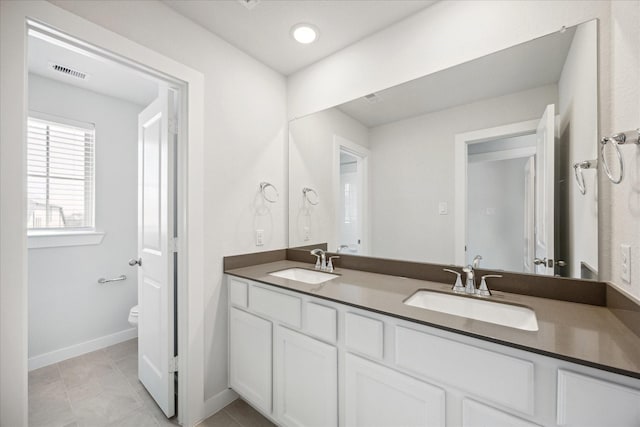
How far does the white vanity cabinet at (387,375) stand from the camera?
750 mm

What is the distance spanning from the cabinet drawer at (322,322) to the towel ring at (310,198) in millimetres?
1028

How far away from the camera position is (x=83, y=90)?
8.37 feet

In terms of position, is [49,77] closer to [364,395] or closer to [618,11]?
[364,395]

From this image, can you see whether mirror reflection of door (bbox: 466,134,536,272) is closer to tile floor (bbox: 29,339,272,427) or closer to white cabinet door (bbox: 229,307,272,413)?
white cabinet door (bbox: 229,307,272,413)

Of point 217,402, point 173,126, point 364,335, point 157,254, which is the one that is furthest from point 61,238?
point 364,335

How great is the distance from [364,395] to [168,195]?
5.04 ft

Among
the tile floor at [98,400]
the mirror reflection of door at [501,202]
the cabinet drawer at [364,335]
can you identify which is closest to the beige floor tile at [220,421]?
the tile floor at [98,400]

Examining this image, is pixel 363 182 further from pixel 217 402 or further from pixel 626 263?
pixel 217 402

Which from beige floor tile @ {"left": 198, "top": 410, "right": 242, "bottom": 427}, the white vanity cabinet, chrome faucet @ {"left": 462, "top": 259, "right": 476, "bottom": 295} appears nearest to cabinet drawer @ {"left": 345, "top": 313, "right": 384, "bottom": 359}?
the white vanity cabinet

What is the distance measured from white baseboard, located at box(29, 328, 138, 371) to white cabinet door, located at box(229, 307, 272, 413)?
1.66 meters

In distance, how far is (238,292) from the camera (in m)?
1.77

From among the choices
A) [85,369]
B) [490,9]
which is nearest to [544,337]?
[490,9]

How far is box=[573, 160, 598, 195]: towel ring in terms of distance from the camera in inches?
44.3

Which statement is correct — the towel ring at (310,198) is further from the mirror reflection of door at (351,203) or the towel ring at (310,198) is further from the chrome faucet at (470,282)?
the chrome faucet at (470,282)
